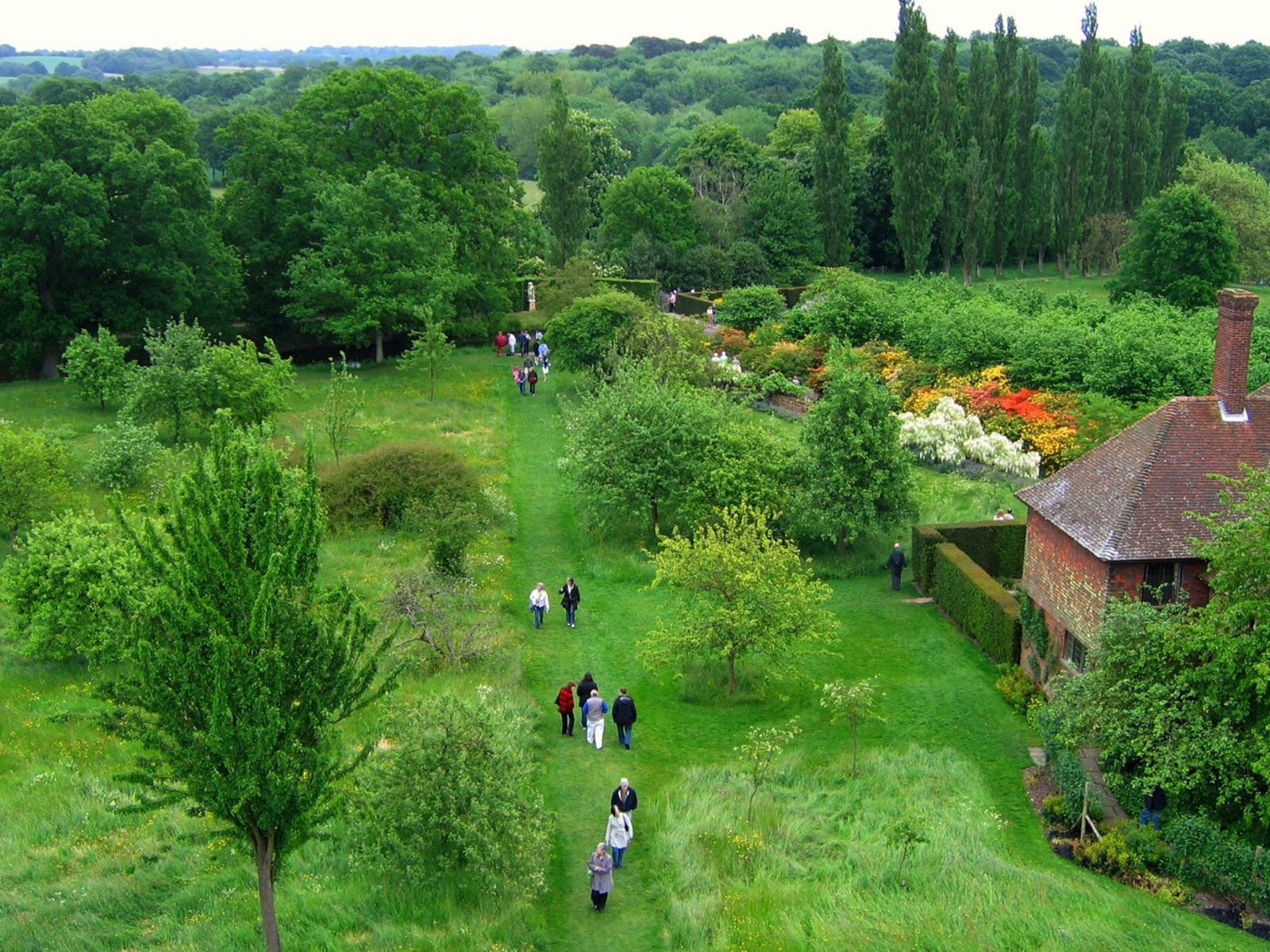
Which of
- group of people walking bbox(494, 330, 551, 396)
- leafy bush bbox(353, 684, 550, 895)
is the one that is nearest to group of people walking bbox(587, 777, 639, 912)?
leafy bush bbox(353, 684, 550, 895)

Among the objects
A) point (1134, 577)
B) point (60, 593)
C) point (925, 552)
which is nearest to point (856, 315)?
point (925, 552)

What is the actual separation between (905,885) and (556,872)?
4838 mm

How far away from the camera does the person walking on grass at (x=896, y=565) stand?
2889 centimetres

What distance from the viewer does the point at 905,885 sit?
17.2 meters

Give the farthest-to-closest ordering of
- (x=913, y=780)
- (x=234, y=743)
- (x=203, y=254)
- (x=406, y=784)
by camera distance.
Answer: (x=203, y=254)
(x=913, y=780)
(x=406, y=784)
(x=234, y=743)

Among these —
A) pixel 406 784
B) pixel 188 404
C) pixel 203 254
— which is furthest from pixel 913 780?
pixel 203 254

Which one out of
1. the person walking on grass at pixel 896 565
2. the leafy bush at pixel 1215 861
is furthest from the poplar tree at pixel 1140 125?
the leafy bush at pixel 1215 861

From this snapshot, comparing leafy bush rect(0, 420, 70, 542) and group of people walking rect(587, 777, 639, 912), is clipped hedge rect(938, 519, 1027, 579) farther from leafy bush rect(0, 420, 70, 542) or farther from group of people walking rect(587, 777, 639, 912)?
leafy bush rect(0, 420, 70, 542)

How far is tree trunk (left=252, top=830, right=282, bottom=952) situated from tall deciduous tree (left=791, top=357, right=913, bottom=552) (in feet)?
57.8

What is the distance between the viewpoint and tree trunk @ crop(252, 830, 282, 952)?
13.9m

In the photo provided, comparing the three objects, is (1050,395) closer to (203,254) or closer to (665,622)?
(665,622)

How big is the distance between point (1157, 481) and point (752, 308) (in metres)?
30.2

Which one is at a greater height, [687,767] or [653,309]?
[653,309]

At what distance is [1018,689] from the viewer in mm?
23859
